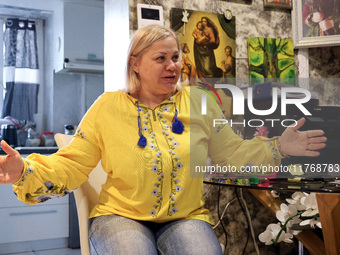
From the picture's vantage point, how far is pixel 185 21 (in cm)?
218

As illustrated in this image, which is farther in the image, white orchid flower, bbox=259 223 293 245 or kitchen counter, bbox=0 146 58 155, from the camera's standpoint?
kitchen counter, bbox=0 146 58 155

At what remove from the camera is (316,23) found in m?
2.42

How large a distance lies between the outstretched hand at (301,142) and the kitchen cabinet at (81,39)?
10.0ft

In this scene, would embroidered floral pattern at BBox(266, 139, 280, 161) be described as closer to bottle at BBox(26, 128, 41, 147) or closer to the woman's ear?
the woman's ear

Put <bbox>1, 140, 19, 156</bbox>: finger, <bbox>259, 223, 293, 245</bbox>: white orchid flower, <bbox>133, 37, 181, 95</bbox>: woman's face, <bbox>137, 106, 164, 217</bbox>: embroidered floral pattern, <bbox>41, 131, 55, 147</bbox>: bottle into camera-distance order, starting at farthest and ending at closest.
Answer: <bbox>41, 131, 55, 147</bbox>: bottle, <bbox>259, 223, 293, 245</bbox>: white orchid flower, <bbox>133, 37, 181, 95</bbox>: woman's face, <bbox>137, 106, 164, 217</bbox>: embroidered floral pattern, <bbox>1, 140, 19, 156</bbox>: finger

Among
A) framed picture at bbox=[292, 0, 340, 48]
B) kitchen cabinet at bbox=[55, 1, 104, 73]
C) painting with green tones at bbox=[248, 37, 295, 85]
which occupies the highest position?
kitchen cabinet at bbox=[55, 1, 104, 73]

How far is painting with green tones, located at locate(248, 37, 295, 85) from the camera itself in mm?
2365

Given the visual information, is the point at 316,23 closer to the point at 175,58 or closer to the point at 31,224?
the point at 175,58

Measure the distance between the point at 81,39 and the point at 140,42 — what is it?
9.68 ft

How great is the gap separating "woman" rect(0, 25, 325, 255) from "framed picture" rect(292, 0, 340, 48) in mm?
1060

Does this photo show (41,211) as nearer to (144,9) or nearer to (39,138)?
(39,138)

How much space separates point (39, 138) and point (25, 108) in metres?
0.62

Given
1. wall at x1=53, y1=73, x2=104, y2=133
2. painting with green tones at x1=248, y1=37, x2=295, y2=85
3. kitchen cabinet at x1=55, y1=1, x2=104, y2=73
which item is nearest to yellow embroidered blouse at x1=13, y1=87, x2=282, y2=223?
painting with green tones at x1=248, y1=37, x2=295, y2=85

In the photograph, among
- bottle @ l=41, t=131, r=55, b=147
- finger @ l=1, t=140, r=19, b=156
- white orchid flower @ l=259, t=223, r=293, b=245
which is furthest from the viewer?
bottle @ l=41, t=131, r=55, b=147
